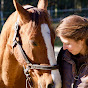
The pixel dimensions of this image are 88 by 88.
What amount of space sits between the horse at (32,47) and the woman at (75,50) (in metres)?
0.18

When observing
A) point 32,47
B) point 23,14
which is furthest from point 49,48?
point 23,14

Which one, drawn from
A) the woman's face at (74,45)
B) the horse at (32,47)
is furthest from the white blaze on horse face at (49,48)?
the woman's face at (74,45)

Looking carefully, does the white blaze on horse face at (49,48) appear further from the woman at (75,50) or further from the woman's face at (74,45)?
the woman's face at (74,45)

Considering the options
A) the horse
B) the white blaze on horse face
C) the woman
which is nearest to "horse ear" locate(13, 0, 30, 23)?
the horse

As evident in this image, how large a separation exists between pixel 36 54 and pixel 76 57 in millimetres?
499

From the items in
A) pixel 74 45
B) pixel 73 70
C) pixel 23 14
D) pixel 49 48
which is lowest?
pixel 73 70

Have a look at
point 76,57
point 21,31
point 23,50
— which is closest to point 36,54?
point 23,50

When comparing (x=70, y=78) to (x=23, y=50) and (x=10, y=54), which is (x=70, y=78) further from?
(x=10, y=54)

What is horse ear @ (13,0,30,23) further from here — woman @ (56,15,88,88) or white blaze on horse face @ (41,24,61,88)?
woman @ (56,15,88,88)

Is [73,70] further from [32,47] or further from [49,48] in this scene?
[32,47]

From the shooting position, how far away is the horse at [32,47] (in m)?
1.96

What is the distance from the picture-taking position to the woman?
64.3 inches

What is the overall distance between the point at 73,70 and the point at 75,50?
210mm

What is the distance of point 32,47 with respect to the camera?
6.55ft
